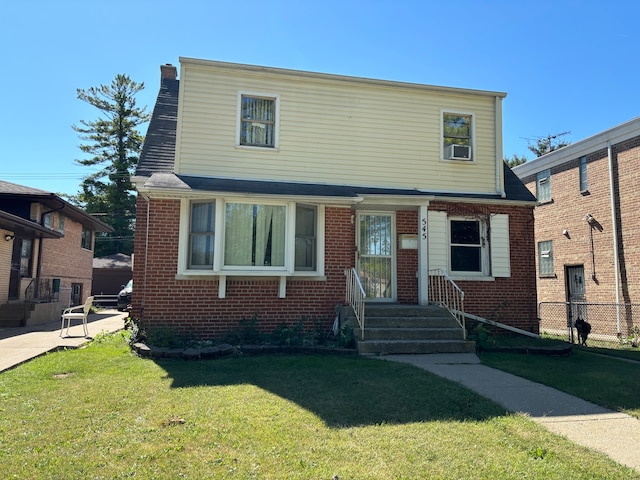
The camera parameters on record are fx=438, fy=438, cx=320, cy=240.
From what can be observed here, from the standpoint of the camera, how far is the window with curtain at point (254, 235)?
8742mm

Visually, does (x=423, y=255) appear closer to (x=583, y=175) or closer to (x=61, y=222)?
(x=583, y=175)

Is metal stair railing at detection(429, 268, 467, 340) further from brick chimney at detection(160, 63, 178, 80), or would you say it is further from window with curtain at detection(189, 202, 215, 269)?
brick chimney at detection(160, 63, 178, 80)

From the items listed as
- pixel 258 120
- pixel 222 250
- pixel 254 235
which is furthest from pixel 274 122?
pixel 222 250

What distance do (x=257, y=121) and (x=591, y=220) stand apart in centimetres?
1157

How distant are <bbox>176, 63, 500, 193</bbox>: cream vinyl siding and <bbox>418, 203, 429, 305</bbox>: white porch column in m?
1.17

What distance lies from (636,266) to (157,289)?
13246 millimetres

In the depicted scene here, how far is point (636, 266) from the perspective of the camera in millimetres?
12922

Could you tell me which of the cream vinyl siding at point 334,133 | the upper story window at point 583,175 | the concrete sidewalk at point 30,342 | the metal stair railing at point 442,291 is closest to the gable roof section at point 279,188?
the cream vinyl siding at point 334,133

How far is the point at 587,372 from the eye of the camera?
675cm

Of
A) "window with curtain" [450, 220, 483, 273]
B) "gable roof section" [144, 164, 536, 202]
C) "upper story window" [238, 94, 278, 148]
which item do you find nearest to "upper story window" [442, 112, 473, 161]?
"gable roof section" [144, 164, 536, 202]

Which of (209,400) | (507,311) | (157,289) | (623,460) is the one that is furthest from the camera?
(507,311)

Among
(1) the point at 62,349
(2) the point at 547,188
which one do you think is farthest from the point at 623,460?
(2) the point at 547,188

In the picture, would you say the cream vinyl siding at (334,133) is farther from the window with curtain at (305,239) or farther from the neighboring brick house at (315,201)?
the window with curtain at (305,239)

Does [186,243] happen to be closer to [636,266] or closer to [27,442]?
[27,442]
